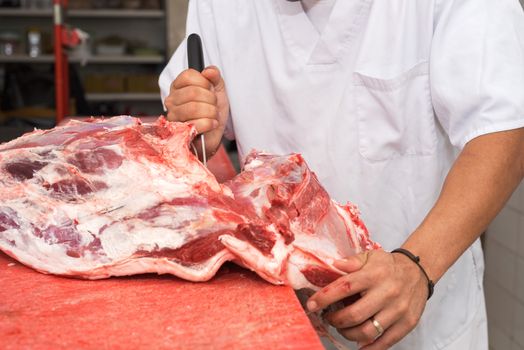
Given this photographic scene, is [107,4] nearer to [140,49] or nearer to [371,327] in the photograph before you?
[140,49]

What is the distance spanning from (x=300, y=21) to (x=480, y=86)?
0.49 m

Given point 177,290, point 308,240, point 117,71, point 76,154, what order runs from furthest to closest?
point 117,71 → point 76,154 → point 308,240 → point 177,290

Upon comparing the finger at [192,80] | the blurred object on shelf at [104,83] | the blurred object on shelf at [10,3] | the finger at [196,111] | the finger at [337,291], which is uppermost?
the finger at [192,80]

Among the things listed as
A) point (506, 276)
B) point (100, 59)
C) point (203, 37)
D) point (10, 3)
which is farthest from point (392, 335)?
point (10, 3)

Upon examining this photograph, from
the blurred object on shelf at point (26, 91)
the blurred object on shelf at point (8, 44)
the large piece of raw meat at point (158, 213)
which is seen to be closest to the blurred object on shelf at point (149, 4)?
the blurred object on shelf at point (26, 91)

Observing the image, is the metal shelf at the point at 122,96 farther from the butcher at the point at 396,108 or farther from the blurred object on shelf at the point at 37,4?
the butcher at the point at 396,108

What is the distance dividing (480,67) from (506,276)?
2088mm

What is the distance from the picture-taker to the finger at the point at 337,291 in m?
0.94

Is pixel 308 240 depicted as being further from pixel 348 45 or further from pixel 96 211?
pixel 348 45

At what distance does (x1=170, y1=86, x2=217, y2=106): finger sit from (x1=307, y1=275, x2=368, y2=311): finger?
61 cm

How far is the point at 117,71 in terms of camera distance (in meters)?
8.07

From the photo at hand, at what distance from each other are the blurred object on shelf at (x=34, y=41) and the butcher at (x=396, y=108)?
5.99 meters

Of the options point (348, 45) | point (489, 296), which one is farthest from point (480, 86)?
point (489, 296)

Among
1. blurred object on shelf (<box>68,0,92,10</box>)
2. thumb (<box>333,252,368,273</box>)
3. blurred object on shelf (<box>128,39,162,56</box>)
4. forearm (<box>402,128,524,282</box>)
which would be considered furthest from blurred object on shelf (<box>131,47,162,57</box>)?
thumb (<box>333,252,368,273</box>)
